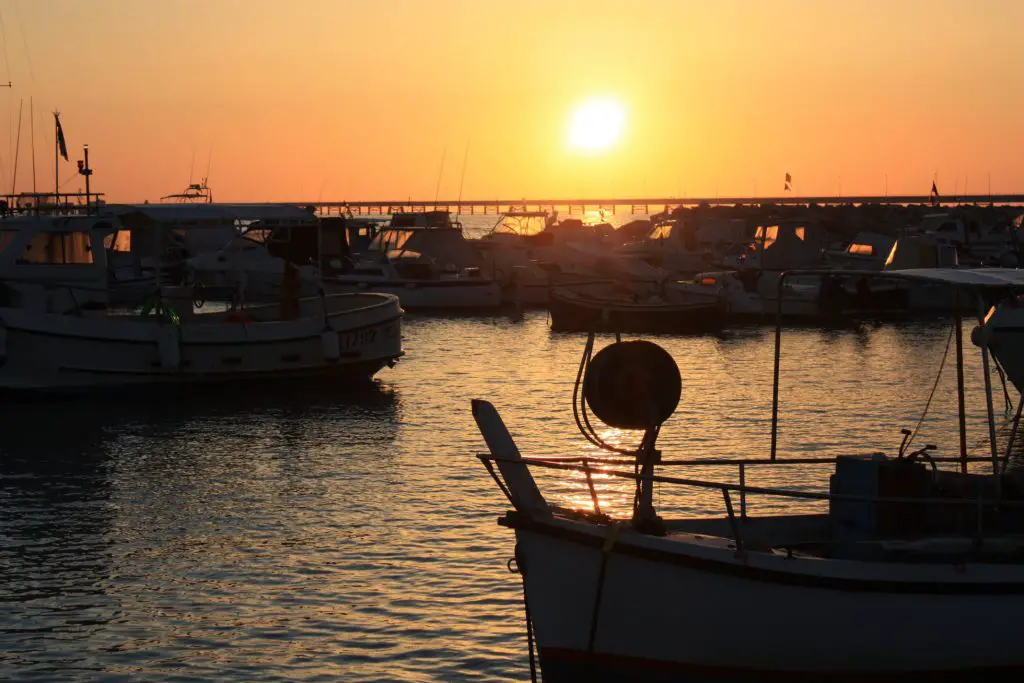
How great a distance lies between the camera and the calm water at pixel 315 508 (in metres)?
12.1

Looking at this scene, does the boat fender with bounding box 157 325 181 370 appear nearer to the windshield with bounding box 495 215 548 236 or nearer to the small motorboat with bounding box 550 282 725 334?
the small motorboat with bounding box 550 282 725 334

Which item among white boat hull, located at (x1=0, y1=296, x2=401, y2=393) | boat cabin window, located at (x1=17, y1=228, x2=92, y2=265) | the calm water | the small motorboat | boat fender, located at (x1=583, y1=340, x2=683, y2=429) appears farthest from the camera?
the small motorboat

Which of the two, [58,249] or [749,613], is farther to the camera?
[58,249]

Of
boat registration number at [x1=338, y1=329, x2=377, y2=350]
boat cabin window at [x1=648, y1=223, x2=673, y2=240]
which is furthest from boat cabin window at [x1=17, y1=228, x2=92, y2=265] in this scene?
boat cabin window at [x1=648, y1=223, x2=673, y2=240]

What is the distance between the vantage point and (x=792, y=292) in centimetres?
4581

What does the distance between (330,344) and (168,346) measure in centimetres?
313

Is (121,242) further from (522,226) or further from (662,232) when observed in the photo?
(662,232)

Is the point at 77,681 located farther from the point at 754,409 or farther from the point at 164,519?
the point at 754,409

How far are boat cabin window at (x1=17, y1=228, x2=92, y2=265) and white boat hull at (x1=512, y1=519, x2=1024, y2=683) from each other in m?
20.7

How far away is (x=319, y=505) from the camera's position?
17.7 metres

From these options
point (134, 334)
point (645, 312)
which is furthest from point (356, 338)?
point (645, 312)

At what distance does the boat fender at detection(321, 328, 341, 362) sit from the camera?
2748 cm

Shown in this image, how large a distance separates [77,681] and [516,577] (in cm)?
457

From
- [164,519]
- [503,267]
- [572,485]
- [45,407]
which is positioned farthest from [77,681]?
[503,267]
